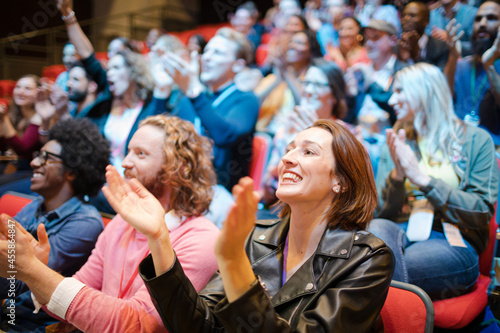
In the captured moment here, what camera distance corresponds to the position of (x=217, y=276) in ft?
3.71

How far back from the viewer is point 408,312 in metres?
1.05

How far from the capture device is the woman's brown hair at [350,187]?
1.10m

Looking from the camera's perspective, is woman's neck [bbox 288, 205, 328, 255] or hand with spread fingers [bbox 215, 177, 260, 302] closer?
hand with spread fingers [bbox 215, 177, 260, 302]

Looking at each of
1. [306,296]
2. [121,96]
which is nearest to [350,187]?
[306,296]

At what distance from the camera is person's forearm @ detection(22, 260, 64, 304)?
1019 millimetres

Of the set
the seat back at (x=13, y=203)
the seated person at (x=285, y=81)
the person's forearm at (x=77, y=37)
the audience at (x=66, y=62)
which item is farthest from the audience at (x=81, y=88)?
the seat back at (x=13, y=203)

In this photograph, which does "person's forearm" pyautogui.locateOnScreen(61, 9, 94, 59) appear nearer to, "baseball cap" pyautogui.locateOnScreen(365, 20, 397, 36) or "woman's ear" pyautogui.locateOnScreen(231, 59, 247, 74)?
"woman's ear" pyautogui.locateOnScreen(231, 59, 247, 74)

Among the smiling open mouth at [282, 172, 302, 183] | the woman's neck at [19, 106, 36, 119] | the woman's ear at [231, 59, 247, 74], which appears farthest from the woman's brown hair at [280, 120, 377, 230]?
the woman's neck at [19, 106, 36, 119]

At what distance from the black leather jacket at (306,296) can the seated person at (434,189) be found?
618 millimetres

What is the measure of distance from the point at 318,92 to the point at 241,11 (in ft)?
6.74

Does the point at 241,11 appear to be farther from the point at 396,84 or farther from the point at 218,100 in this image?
the point at 396,84

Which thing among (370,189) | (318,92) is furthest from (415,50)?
(370,189)

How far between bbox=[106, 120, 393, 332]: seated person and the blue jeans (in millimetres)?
503

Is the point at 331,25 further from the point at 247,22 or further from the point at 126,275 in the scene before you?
the point at 126,275
